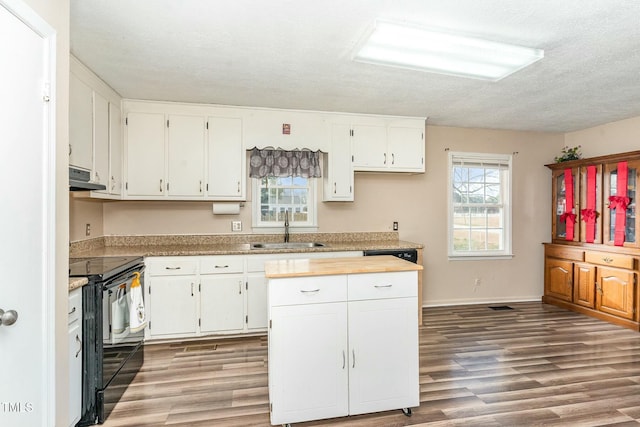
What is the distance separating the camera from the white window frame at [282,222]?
163 inches

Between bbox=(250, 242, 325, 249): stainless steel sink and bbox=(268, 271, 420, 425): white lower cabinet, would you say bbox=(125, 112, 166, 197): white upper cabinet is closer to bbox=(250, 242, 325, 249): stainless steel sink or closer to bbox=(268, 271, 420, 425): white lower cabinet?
bbox=(250, 242, 325, 249): stainless steel sink

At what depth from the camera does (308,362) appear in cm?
203

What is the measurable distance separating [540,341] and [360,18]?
11.5 feet

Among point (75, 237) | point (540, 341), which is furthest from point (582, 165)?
point (75, 237)

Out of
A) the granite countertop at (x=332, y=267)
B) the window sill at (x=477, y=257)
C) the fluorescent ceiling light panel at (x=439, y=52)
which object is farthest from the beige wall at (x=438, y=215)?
the fluorescent ceiling light panel at (x=439, y=52)

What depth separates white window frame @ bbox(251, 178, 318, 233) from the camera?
13.6 ft

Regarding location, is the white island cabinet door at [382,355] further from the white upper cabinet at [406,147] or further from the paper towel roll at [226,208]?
the white upper cabinet at [406,147]

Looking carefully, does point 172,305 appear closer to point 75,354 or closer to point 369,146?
point 75,354

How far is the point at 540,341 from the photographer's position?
348 centimetres

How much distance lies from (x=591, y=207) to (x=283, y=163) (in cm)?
394

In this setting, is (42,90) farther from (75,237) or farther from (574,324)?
(574,324)

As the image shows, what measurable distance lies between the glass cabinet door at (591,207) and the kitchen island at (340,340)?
3530mm

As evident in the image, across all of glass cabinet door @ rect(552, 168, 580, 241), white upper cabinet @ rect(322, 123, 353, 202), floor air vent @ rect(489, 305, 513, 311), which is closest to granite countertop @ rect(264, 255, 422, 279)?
white upper cabinet @ rect(322, 123, 353, 202)

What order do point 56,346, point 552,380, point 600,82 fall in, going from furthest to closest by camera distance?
point 600,82 < point 552,380 < point 56,346
